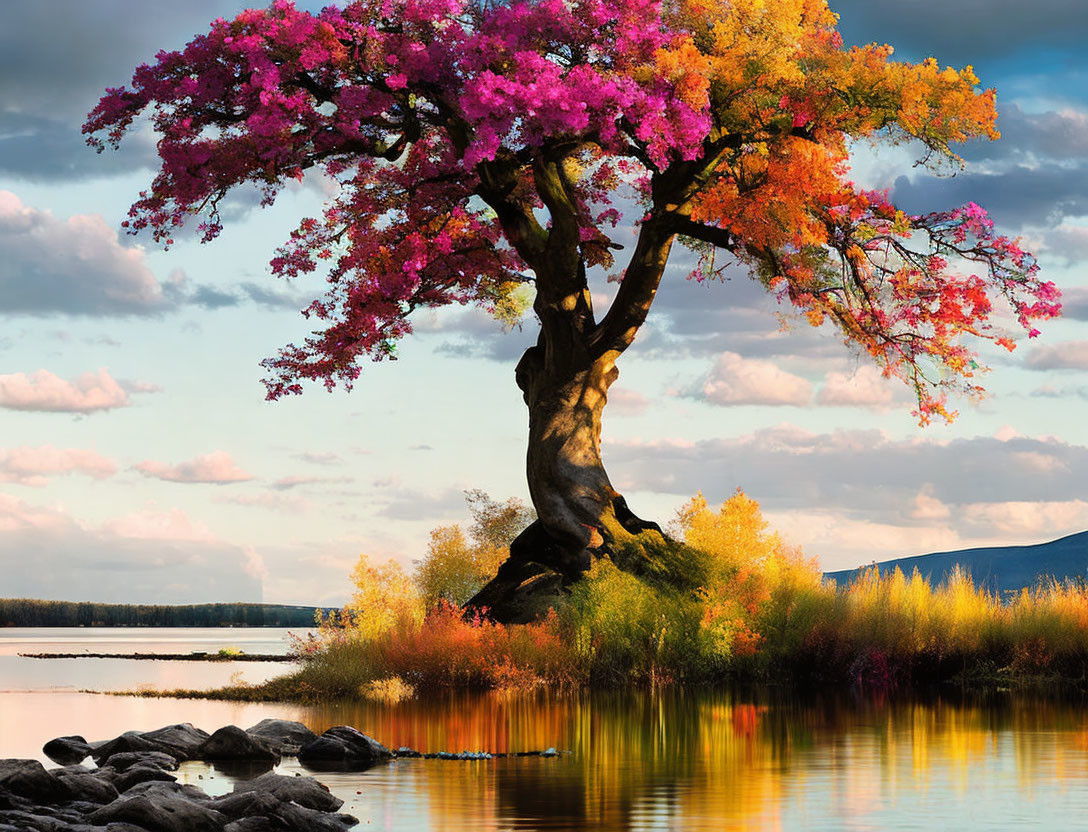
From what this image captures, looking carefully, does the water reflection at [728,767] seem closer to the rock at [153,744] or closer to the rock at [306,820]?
the rock at [306,820]

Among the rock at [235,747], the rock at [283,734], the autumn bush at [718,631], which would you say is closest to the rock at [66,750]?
the rock at [235,747]

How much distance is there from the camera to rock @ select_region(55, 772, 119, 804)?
9312mm

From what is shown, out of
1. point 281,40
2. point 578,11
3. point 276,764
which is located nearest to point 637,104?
point 578,11

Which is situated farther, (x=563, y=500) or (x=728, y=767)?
(x=563, y=500)

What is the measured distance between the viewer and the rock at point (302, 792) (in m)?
8.94

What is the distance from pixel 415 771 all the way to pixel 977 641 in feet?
48.1

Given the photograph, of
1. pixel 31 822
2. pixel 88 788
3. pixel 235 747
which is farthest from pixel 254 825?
pixel 235 747

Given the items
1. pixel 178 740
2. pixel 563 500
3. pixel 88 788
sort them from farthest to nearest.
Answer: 1. pixel 563 500
2. pixel 178 740
3. pixel 88 788

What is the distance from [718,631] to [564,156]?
9402 mm

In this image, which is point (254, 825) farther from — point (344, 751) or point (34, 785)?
point (344, 751)

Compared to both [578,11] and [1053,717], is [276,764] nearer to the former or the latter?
[1053,717]

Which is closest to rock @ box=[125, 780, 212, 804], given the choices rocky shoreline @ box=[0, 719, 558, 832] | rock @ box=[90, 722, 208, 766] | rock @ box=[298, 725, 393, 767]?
rocky shoreline @ box=[0, 719, 558, 832]

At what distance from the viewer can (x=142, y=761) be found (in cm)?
1087

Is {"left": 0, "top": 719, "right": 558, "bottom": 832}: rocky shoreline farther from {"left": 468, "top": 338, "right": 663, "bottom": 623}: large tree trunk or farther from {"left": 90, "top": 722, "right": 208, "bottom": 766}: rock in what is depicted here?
{"left": 468, "top": 338, "right": 663, "bottom": 623}: large tree trunk
